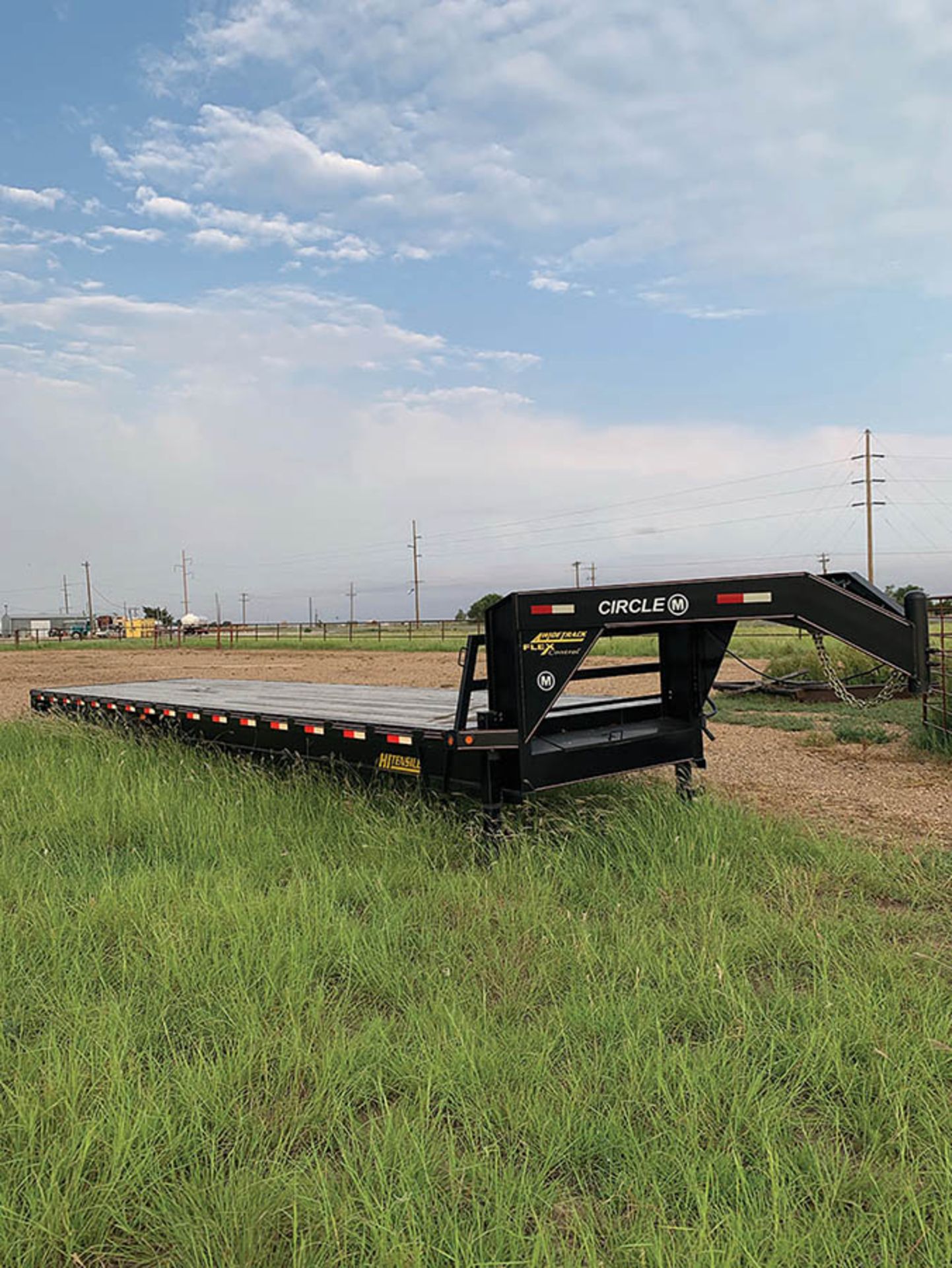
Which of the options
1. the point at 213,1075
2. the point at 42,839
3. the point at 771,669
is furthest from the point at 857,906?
the point at 771,669

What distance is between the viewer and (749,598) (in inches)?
190

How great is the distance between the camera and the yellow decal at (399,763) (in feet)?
18.3

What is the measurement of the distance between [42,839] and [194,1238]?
164 inches

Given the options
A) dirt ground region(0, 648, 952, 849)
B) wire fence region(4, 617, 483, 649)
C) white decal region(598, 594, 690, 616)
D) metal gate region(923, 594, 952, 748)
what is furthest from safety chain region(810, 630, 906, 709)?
wire fence region(4, 617, 483, 649)

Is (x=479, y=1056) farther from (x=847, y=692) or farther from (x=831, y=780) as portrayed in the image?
(x=831, y=780)

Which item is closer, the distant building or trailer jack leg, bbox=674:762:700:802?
trailer jack leg, bbox=674:762:700:802

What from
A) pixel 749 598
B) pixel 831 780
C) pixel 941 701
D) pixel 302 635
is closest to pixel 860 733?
pixel 941 701

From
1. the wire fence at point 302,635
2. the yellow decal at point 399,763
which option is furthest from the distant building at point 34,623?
the yellow decal at point 399,763

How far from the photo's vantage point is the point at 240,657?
33.1 metres

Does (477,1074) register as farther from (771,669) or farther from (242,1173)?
(771,669)

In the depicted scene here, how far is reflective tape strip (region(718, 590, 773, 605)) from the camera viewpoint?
477 centimetres

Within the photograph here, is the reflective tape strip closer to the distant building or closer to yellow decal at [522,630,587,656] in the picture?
yellow decal at [522,630,587,656]

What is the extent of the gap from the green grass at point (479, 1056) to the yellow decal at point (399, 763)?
1.76ft

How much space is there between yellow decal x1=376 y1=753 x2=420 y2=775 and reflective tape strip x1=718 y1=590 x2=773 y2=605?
212 cm
